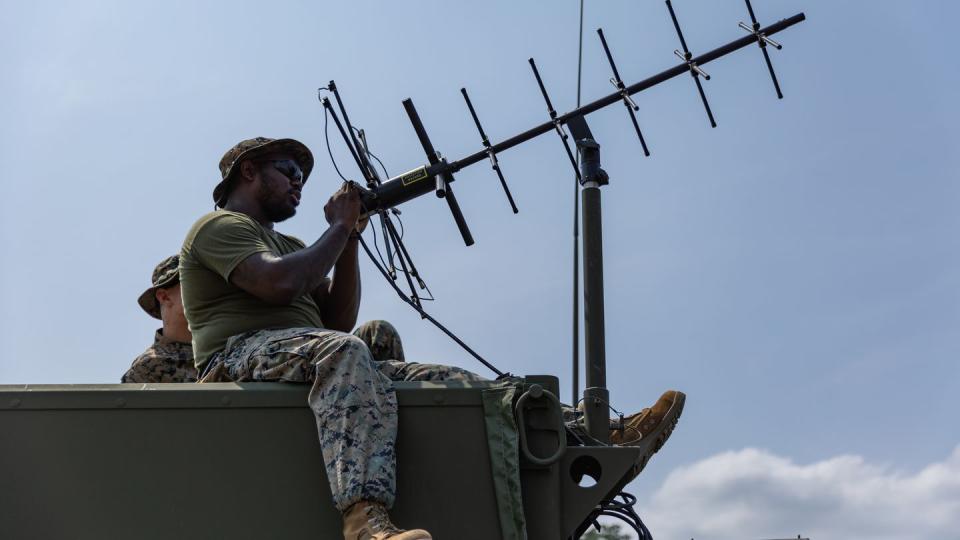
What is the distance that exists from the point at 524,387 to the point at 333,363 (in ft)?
1.78

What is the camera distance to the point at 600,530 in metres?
4.04

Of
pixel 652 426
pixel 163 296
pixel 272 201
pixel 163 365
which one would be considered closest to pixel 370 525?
pixel 652 426

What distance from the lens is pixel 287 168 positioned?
461 cm

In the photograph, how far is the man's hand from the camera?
4148 millimetres

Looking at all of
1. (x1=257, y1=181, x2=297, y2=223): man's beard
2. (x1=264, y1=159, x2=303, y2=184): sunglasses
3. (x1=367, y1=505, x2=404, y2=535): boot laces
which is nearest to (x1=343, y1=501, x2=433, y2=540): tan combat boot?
(x1=367, y1=505, x2=404, y2=535): boot laces

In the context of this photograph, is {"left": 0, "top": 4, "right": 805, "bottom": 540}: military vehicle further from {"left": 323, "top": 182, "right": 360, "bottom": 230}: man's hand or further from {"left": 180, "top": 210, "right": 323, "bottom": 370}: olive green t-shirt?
{"left": 323, "top": 182, "right": 360, "bottom": 230}: man's hand

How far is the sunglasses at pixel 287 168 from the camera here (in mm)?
4605

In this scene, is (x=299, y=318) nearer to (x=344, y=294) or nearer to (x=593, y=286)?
(x=344, y=294)

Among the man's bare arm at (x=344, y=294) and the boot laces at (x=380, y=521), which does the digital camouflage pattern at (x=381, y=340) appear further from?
the boot laces at (x=380, y=521)

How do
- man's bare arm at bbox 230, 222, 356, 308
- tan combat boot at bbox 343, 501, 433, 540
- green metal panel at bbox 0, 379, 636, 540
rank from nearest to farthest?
tan combat boot at bbox 343, 501, 433, 540 < green metal panel at bbox 0, 379, 636, 540 < man's bare arm at bbox 230, 222, 356, 308

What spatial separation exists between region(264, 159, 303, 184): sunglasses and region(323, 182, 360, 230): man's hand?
16.7 inches

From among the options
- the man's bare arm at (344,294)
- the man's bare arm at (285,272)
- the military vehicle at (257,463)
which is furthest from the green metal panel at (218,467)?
the man's bare arm at (344,294)

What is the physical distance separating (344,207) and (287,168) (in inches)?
20.7

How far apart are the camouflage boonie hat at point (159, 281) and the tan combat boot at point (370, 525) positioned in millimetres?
2289
